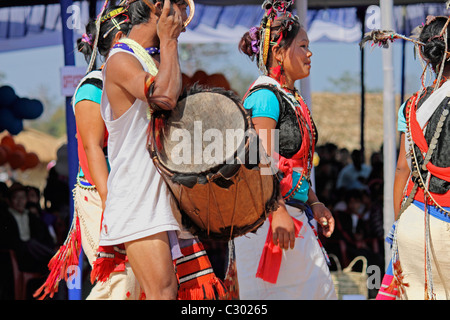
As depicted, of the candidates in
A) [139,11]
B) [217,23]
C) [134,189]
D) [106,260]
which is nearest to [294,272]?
[106,260]

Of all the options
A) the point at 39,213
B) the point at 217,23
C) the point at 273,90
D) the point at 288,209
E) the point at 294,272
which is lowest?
the point at 39,213

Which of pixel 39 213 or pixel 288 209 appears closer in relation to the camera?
pixel 288 209

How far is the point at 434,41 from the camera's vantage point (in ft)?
12.4

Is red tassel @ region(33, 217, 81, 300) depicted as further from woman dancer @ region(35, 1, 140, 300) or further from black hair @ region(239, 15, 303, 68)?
black hair @ region(239, 15, 303, 68)

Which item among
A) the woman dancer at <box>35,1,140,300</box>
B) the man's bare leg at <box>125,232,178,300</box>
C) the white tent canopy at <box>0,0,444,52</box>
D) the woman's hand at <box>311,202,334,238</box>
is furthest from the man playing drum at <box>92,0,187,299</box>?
the white tent canopy at <box>0,0,444,52</box>

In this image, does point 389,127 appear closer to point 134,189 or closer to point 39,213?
point 134,189

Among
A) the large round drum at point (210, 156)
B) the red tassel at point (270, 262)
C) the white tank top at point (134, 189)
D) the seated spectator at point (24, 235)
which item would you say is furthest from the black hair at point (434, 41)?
the seated spectator at point (24, 235)

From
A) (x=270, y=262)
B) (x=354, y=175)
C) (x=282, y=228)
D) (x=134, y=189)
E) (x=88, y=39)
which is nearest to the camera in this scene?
(x=134, y=189)

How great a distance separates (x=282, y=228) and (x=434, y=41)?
1.37 m

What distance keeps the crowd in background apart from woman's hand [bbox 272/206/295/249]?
373 centimetres

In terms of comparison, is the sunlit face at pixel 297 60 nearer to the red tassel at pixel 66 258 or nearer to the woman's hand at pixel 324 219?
the woman's hand at pixel 324 219

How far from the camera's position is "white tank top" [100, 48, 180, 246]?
2.74 m
